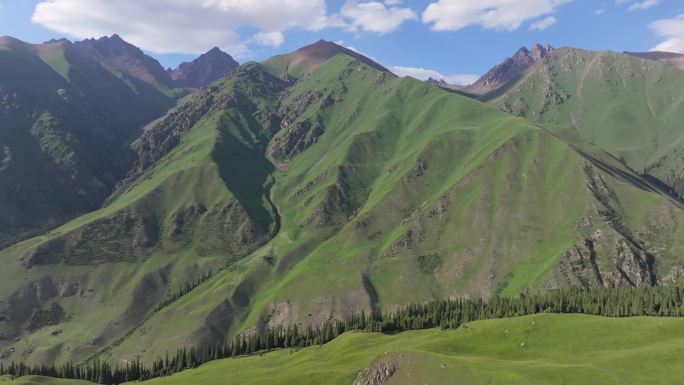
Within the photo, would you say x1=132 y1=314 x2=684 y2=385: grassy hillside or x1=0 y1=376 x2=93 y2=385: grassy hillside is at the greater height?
x1=132 y1=314 x2=684 y2=385: grassy hillside

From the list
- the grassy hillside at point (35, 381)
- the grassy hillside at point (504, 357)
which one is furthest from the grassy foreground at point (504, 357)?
the grassy hillside at point (35, 381)

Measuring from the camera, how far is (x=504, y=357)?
11650 cm

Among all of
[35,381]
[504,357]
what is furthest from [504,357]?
[35,381]

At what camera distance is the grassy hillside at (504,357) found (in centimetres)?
9144

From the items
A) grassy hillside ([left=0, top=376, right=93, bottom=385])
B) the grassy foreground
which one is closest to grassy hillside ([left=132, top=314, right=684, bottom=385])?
the grassy foreground

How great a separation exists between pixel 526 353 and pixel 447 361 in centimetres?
2826

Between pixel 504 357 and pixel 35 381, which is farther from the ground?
pixel 504 357

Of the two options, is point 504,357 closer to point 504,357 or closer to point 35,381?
point 504,357

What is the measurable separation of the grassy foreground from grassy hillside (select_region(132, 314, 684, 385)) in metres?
0.18

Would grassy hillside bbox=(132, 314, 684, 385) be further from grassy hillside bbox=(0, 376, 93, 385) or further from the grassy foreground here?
grassy hillside bbox=(0, 376, 93, 385)

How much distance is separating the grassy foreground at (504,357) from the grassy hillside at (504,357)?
0.18 meters

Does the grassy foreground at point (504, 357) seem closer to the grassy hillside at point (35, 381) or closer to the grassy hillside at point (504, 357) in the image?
the grassy hillside at point (504, 357)

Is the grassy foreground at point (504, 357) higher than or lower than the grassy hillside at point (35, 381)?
higher

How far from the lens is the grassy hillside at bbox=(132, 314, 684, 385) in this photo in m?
91.4
